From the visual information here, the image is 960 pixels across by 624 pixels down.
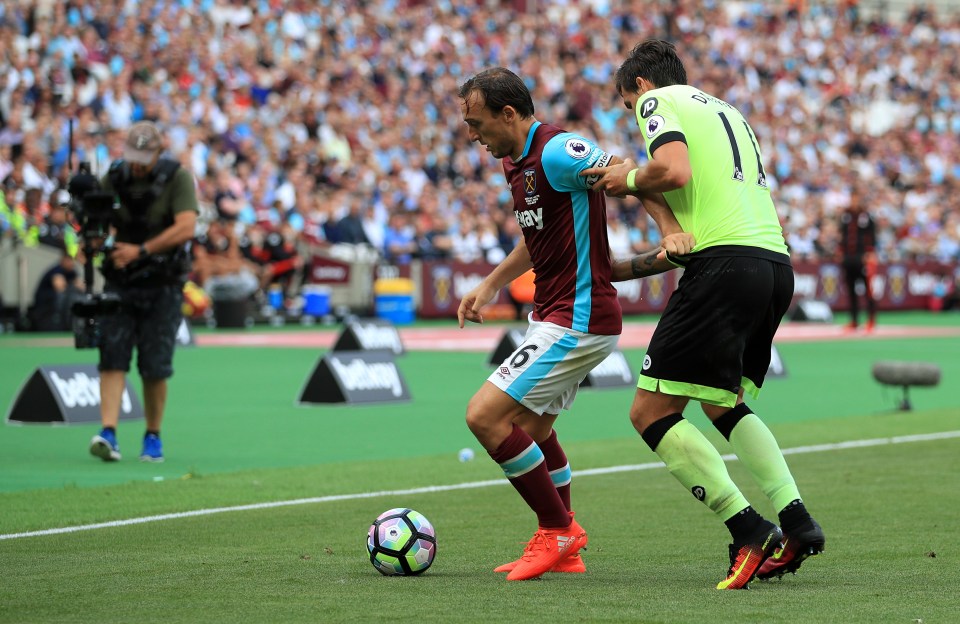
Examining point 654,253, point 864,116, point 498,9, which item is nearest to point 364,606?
point 654,253

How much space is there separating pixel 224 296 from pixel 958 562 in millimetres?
20973

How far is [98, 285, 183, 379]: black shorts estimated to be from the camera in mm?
11125

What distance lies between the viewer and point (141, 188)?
11227mm

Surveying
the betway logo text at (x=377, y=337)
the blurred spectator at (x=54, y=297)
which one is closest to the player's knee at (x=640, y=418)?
the betway logo text at (x=377, y=337)

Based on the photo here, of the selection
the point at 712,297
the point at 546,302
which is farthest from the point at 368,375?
the point at 712,297

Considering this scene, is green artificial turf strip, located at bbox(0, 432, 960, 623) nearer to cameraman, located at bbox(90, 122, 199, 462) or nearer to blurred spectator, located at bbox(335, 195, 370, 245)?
cameraman, located at bbox(90, 122, 199, 462)

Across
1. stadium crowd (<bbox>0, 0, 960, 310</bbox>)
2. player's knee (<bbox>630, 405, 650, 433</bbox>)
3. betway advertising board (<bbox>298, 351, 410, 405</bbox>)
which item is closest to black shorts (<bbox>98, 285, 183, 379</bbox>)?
betway advertising board (<bbox>298, 351, 410, 405</bbox>)

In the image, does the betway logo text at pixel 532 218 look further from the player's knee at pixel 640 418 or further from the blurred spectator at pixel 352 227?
the blurred spectator at pixel 352 227

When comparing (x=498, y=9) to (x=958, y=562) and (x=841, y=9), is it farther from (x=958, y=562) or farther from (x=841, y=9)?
(x=958, y=562)

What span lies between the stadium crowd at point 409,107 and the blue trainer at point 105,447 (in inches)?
474

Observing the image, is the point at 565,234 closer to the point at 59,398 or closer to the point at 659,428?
the point at 659,428

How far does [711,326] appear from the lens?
6.41 meters

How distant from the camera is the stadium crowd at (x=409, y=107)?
26.9m

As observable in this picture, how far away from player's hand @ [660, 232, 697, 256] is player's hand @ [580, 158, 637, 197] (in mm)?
267
